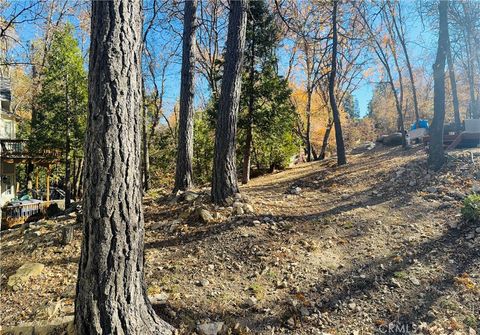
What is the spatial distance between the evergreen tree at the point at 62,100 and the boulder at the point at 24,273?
429 inches

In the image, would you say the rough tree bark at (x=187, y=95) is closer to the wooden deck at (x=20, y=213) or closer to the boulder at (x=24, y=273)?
the boulder at (x=24, y=273)

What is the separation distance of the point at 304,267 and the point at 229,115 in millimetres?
2838

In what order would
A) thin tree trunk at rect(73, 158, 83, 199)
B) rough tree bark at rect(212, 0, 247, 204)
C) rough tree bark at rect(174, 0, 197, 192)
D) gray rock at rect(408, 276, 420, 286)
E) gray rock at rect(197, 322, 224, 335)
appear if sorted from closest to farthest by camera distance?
gray rock at rect(197, 322, 224, 335) → gray rock at rect(408, 276, 420, 286) → rough tree bark at rect(212, 0, 247, 204) → rough tree bark at rect(174, 0, 197, 192) → thin tree trunk at rect(73, 158, 83, 199)

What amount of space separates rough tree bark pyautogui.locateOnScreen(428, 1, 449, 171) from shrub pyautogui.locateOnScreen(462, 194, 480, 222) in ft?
9.10

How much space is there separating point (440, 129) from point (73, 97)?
47.9 ft

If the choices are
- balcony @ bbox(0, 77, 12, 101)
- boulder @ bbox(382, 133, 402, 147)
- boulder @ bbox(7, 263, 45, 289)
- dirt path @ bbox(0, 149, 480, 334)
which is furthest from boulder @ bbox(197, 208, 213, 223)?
balcony @ bbox(0, 77, 12, 101)

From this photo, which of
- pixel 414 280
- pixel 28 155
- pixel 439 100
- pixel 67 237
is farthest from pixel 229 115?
pixel 28 155

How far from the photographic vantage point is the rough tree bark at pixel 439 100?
6676mm

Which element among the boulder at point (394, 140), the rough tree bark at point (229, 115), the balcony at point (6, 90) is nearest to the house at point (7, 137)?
the balcony at point (6, 90)

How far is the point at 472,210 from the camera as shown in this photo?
13.1 ft

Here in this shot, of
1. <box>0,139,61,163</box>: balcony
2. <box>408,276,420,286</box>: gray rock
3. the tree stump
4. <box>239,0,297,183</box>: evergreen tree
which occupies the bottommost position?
<box>408,276,420,286</box>: gray rock

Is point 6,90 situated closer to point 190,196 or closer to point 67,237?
point 67,237

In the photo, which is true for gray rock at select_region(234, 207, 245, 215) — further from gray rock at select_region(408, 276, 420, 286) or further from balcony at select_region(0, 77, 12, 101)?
balcony at select_region(0, 77, 12, 101)

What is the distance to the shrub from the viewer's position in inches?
156
